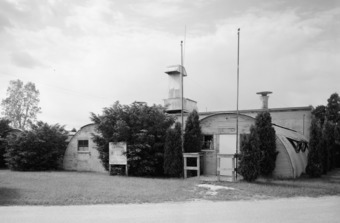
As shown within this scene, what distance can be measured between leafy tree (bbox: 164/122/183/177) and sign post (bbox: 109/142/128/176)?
2573 millimetres

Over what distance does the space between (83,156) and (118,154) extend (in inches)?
211

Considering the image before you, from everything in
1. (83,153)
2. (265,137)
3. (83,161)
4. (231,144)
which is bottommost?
(83,161)

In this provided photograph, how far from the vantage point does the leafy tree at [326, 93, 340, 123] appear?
112 ft


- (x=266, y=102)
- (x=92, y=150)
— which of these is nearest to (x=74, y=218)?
(x=92, y=150)

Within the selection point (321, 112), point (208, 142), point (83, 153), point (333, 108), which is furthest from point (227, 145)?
point (333, 108)

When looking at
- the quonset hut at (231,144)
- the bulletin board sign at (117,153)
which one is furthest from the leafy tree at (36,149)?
the quonset hut at (231,144)

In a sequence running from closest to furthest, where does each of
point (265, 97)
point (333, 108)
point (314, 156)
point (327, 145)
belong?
point (314, 156) → point (327, 145) → point (265, 97) → point (333, 108)

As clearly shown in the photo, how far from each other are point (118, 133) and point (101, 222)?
11474mm

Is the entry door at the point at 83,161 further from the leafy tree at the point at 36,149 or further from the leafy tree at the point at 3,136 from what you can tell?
the leafy tree at the point at 3,136

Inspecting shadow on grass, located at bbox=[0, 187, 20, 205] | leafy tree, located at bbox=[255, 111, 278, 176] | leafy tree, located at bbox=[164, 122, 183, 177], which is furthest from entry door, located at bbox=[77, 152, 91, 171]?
leafy tree, located at bbox=[255, 111, 278, 176]

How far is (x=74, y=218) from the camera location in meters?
7.69

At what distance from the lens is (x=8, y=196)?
10359mm

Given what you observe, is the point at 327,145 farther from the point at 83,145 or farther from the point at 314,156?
the point at 83,145

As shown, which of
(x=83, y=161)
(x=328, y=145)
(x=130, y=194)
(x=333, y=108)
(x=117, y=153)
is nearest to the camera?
(x=130, y=194)
